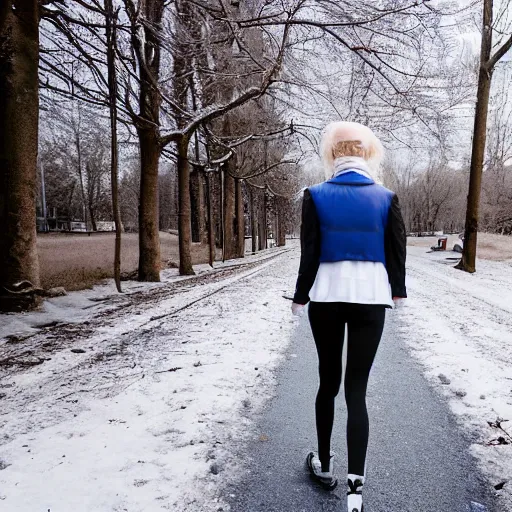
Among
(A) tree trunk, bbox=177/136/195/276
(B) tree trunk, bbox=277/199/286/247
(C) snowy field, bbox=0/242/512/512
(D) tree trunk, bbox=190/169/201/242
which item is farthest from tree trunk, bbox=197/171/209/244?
A: (C) snowy field, bbox=0/242/512/512

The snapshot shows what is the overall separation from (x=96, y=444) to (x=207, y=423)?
801 millimetres

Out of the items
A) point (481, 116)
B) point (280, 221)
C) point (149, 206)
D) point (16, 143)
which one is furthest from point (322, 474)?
point (280, 221)

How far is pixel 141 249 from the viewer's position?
12492 mm

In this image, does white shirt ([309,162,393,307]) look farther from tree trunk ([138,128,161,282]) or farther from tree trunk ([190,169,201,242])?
tree trunk ([190,169,201,242])

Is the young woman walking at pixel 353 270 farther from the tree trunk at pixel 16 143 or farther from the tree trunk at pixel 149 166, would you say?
the tree trunk at pixel 149 166

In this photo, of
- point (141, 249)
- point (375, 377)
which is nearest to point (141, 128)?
point (141, 249)

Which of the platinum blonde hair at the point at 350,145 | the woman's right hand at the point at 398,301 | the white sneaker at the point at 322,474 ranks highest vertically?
the platinum blonde hair at the point at 350,145

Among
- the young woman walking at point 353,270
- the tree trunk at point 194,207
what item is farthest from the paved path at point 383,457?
the tree trunk at point 194,207

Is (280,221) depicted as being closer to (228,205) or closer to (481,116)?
(228,205)

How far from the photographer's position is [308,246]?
223 cm

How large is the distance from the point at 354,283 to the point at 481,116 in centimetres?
1549

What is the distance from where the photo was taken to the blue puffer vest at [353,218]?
85.0 inches

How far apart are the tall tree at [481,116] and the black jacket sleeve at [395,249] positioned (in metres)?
14.6

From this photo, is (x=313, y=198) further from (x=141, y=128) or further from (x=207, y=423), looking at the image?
(x=141, y=128)
